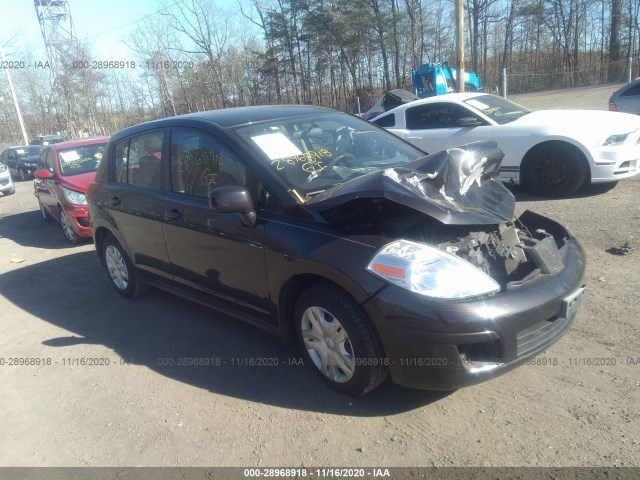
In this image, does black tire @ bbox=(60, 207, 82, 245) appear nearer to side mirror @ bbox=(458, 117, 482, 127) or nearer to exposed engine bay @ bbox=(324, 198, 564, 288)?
side mirror @ bbox=(458, 117, 482, 127)

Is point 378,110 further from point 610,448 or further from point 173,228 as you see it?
point 610,448

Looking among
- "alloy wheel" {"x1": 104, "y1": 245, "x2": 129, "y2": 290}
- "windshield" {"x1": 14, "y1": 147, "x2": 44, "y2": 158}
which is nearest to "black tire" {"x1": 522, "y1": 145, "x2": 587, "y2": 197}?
"alloy wheel" {"x1": 104, "y1": 245, "x2": 129, "y2": 290}

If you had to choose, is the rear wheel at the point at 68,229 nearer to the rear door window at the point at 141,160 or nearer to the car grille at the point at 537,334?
the rear door window at the point at 141,160

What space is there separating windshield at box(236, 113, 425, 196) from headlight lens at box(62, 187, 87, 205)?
547cm

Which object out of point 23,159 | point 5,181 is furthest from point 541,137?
point 23,159

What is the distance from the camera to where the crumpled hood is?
9.70 feet

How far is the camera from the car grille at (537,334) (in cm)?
283

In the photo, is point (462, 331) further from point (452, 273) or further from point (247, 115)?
point (247, 115)

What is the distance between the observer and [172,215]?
4234mm

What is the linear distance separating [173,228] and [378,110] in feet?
48.4

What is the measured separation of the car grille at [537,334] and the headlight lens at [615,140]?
4.72 m

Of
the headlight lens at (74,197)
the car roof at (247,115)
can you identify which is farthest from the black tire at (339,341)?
the headlight lens at (74,197)

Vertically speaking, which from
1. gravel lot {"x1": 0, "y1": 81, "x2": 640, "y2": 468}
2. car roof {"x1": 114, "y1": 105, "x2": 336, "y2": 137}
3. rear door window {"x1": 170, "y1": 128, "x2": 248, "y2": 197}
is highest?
car roof {"x1": 114, "y1": 105, "x2": 336, "y2": 137}

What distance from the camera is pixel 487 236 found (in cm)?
319
